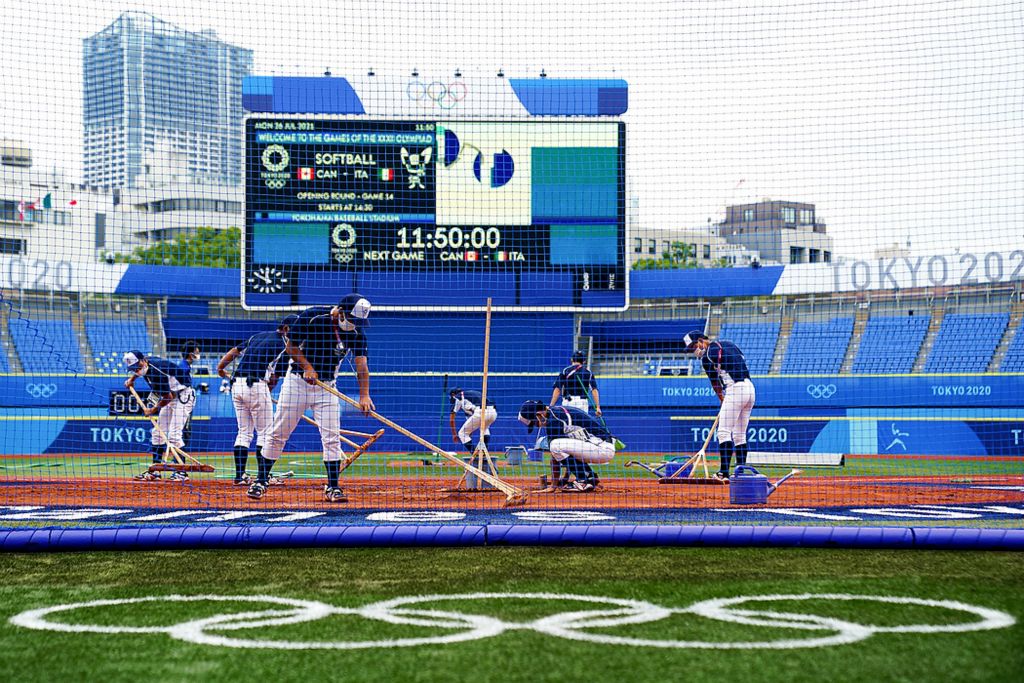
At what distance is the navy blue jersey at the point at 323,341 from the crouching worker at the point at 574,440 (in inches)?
86.1

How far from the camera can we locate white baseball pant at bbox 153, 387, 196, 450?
14422 mm

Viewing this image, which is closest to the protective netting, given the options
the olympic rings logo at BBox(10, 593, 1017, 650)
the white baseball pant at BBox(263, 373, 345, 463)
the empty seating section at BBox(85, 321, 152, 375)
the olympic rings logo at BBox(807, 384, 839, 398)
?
the white baseball pant at BBox(263, 373, 345, 463)

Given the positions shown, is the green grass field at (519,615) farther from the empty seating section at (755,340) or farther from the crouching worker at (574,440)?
the empty seating section at (755,340)

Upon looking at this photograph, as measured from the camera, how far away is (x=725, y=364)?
1241cm

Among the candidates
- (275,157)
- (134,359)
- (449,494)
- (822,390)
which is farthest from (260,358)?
(822,390)

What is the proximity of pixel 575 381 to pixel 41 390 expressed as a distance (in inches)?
551

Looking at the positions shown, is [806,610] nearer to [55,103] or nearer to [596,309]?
[55,103]

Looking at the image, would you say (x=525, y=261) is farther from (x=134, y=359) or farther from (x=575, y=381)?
(x=134, y=359)

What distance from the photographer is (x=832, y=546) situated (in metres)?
6.23

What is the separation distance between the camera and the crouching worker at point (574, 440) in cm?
1105

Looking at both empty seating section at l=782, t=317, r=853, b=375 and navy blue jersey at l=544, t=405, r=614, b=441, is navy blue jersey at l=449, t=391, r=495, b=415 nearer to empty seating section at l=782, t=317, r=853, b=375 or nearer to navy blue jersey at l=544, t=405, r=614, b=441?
navy blue jersey at l=544, t=405, r=614, b=441

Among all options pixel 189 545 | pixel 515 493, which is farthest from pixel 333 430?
pixel 189 545

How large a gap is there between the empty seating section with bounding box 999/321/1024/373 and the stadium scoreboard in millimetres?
7219

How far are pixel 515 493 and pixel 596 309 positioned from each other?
43.0 feet
